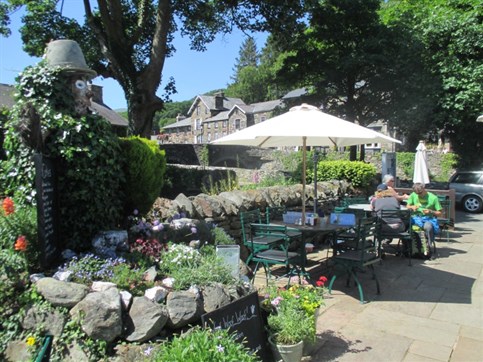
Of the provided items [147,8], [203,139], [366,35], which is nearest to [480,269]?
[366,35]

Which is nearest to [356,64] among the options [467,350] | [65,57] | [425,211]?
[425,211]

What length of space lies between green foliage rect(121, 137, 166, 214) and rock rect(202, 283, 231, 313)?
5.52 feet

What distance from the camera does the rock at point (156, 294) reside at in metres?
2.99

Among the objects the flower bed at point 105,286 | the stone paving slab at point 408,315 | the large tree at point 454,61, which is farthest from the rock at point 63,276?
the large tree at point 454,61

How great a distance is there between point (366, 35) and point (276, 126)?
1203cm

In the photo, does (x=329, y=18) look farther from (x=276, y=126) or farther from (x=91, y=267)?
(x=91, y=267)

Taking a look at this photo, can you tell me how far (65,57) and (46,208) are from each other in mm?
1722

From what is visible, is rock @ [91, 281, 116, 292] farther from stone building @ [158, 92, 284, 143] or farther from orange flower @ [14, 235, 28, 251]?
stone building @ [158, 92, 284, 143]

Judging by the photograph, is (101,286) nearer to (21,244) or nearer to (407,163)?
(21,244)

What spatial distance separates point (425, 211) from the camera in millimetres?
7074

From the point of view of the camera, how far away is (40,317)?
2814 mm

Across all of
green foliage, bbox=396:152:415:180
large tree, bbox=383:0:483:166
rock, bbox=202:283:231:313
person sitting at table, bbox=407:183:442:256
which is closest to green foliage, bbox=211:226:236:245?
rock, bbox=202:283:231:313

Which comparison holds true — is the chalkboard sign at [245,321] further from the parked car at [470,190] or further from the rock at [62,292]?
the parked car at [470,190]

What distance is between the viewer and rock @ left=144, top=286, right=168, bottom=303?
2987 mm
